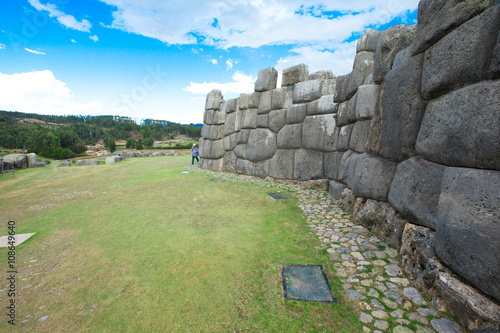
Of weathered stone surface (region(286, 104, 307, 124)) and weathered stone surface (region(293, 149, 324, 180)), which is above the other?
weathered stone surface (region(286, 104, 307, 124))

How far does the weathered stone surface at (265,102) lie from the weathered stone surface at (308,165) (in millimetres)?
2317

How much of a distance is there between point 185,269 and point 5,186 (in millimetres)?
9004

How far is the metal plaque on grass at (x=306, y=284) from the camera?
231cm

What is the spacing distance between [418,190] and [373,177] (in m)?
1.13

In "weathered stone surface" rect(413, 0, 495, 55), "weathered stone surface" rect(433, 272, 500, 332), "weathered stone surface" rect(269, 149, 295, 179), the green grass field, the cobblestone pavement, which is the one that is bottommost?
the green grass field

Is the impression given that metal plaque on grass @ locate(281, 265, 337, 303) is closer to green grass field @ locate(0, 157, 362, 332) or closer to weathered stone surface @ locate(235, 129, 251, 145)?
green grass field @ locate(0, 157, 362, 332)

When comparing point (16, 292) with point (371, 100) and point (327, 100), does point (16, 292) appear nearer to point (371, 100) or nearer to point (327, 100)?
point (371, 100)

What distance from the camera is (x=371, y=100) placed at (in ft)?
14.4

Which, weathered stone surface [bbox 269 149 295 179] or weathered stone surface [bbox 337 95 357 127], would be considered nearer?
weathered stone surface [bbox 337 95 357 127]

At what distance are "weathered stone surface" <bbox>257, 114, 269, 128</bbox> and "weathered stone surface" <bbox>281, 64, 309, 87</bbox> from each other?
4.62 ft

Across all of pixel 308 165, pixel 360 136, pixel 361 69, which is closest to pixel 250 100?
pixel 308 165

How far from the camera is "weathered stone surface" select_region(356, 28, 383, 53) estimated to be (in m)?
5.28

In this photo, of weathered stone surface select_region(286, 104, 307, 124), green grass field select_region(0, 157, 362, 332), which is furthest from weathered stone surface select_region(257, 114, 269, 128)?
green grass field select_region(0, 157, 362, 332)

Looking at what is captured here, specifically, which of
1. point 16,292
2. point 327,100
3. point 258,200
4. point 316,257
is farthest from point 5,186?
point 327,100
